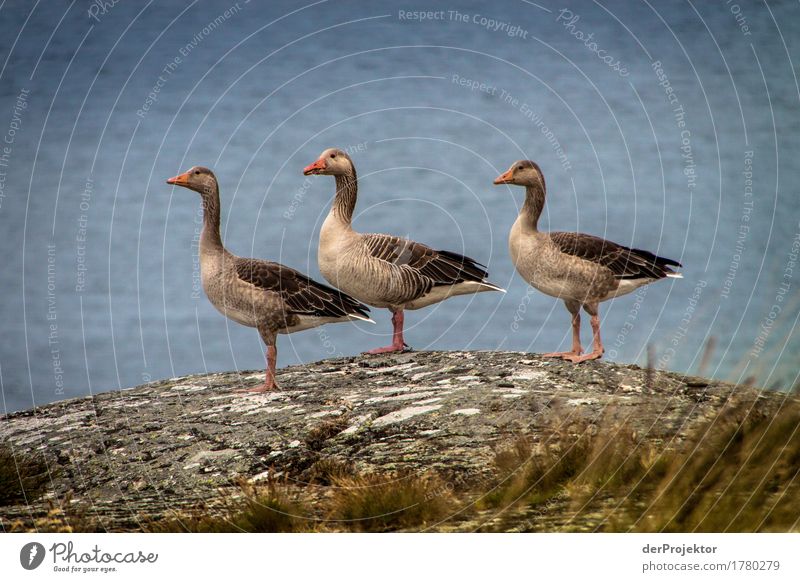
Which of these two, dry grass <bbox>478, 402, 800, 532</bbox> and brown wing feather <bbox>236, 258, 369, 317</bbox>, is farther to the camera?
brown wing feather <bbox>236, 258, 369, 317</bbox>

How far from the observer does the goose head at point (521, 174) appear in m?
13.3

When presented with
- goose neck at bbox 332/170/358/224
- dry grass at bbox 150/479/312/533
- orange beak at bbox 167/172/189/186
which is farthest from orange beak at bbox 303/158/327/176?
dry grass at bbox 150/479/312/533

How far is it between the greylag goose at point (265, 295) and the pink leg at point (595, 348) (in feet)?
8.48

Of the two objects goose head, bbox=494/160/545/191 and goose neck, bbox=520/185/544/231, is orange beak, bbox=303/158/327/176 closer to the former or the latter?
goose head, bbox=494/160/545/191

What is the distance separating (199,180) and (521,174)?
12.8ft

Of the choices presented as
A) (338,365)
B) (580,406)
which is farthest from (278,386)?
(580,406)

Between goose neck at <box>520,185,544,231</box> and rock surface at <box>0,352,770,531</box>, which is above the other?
goose neck at <box>520,185,544,231</box>

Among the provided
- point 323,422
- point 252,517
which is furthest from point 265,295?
point 252,517

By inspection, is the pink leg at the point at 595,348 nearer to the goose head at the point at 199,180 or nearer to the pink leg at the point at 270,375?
the pink leg at the point at 270,375

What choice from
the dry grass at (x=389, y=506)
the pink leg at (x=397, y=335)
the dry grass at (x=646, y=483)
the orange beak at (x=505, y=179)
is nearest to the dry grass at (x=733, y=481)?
the dry grass at (x=646, y=483)

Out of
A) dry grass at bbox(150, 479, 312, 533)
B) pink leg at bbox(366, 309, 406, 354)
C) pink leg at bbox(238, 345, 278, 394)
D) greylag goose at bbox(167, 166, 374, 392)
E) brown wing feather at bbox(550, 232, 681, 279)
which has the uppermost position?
brown wing feather at bbox(550, 232, 681, 279)

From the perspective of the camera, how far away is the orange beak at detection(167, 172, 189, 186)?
42.3 feet

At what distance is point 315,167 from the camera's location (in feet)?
44.2

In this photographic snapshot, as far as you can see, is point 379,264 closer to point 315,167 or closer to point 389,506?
point 315,167
